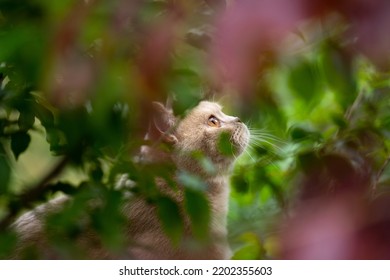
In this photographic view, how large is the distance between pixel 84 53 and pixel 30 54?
2.9 inches

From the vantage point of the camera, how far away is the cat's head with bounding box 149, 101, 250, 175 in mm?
1532

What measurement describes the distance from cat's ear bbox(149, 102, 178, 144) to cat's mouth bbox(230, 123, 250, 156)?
1.34 ft

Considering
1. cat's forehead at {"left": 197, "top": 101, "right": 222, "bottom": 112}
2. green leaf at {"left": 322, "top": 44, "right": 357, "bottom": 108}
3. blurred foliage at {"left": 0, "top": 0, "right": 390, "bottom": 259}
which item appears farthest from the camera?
cat's forehead at {"left": 197, "top": 101, "right": 222, "bottom": 112}

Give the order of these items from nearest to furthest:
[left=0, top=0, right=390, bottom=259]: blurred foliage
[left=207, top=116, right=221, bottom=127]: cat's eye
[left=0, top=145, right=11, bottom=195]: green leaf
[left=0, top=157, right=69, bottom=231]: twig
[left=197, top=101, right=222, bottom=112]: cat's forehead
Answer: [left=0, top=0, right=390, bottom=259]: blurred foliage
[left=0, top=145, right=11, bottom=195]: green leaf
[left=0, top=157, right=69, bottom=231]: twig
[left=197, top=101, right=222, bottom=112]: cat's forehead
[left=207, top=116, right=221, bottom=127]: cat's eye

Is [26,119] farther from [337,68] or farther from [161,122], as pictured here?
[337,68]

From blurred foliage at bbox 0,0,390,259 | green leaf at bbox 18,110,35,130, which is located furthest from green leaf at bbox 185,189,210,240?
green leaf at bbox 18,110,35,130

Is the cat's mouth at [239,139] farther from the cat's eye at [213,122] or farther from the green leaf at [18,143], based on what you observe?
the green leaf at [18,143]

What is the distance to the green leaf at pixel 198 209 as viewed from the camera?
3.50 feet

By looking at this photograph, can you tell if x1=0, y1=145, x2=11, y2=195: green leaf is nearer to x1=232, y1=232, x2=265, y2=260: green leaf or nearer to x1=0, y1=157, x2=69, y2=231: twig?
x1=0, y1=157, x2=69, y2=231: twig

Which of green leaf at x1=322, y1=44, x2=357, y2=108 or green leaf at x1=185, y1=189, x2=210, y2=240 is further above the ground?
green leaf at x1=322, y1=44, x2=357, y2=108

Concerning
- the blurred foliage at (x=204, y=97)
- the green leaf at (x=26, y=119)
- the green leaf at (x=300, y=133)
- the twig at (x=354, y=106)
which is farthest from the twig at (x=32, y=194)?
the twig at (x=354, y=106)

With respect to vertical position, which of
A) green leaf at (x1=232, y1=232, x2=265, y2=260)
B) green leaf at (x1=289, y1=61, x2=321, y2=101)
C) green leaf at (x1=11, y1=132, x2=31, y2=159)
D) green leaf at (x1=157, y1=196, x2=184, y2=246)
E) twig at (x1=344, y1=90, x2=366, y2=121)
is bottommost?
green leaf at (x1=232, y1=232, x2=265, y2=260)

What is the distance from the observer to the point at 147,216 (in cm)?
184
